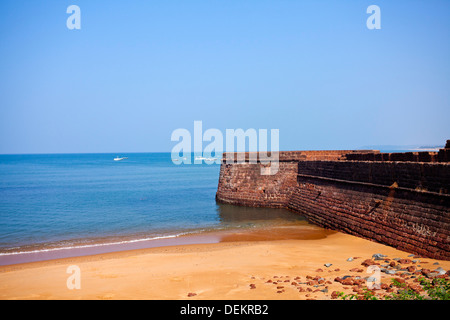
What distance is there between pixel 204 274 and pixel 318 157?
12.4m

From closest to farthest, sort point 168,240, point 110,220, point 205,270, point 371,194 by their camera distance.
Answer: point 205,270 < point 371,194 < point 168,240 < point 110,220

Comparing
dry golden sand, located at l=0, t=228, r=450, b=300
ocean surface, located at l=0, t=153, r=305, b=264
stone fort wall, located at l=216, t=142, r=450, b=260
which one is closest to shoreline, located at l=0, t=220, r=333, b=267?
ocean surface, located at l=0, t=153, r=305, b=264

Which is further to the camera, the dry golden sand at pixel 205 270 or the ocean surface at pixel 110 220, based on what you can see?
the ocean surface at pixel 110 220

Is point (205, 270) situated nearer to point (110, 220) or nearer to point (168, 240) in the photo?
point (168, 240)

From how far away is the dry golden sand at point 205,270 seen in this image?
777cm

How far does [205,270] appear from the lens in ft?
31.2

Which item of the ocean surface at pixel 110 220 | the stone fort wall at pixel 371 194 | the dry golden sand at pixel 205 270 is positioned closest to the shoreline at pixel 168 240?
the ocean surface at pixel 110 220

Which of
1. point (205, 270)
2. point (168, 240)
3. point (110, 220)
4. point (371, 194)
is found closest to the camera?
point (205, 270)

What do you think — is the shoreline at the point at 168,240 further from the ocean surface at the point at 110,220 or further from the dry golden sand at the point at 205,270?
the dry golden sand at the point at 205,270

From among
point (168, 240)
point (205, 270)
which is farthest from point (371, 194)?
point (168, 240)

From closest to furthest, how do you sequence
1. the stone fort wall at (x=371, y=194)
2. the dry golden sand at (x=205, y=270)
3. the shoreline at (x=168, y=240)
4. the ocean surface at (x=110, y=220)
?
the dry golden sand at (x=205, y=270)
the stone fort wall at (x=371, y=194)
the shoreline at (x=168, y=240)
the ocean surface at (x=110, y=220)

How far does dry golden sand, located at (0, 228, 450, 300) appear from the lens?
7.77 meters

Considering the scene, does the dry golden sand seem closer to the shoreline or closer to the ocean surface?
the shoreline
